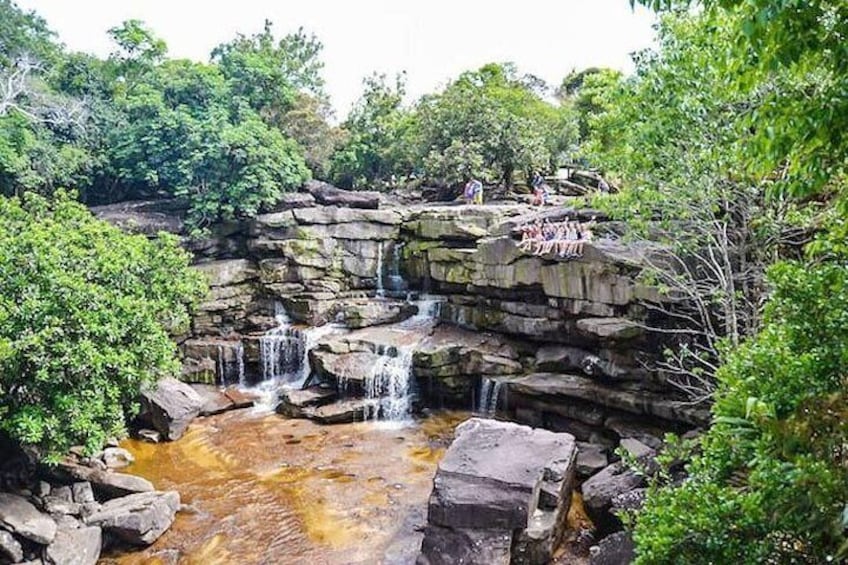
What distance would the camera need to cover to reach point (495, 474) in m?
8.57

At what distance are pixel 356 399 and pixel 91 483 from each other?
6.37 m

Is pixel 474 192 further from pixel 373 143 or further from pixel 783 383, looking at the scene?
pixel 783 383

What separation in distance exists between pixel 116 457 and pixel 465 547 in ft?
27.3

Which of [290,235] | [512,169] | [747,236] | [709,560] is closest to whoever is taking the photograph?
[709,560]

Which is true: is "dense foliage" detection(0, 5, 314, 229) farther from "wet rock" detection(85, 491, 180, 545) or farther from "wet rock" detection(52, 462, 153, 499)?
"wet rock" detection(85, 491, 180, 545)

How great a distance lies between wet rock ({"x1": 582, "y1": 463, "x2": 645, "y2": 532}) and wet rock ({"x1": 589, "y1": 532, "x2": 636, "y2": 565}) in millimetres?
Answer: 1591

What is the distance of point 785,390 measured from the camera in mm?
3482

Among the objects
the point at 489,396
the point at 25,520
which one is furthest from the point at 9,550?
the point at 489,396

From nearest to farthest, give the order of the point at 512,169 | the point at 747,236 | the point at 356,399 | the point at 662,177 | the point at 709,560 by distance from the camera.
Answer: the point at 709,560 → the point at 662,177 → the point at 747,236 → the point at 356,399 → the point at 512,169

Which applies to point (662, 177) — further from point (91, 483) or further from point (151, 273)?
point (91, 483)

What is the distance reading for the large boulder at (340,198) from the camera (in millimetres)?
21078

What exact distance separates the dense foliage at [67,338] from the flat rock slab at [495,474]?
5.43m

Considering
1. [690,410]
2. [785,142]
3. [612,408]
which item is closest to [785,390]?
[785,142]

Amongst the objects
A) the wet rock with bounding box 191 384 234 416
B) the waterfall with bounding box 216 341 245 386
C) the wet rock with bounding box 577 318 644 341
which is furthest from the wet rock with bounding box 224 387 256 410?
the wet rock with bounding box 577 318 644 341
